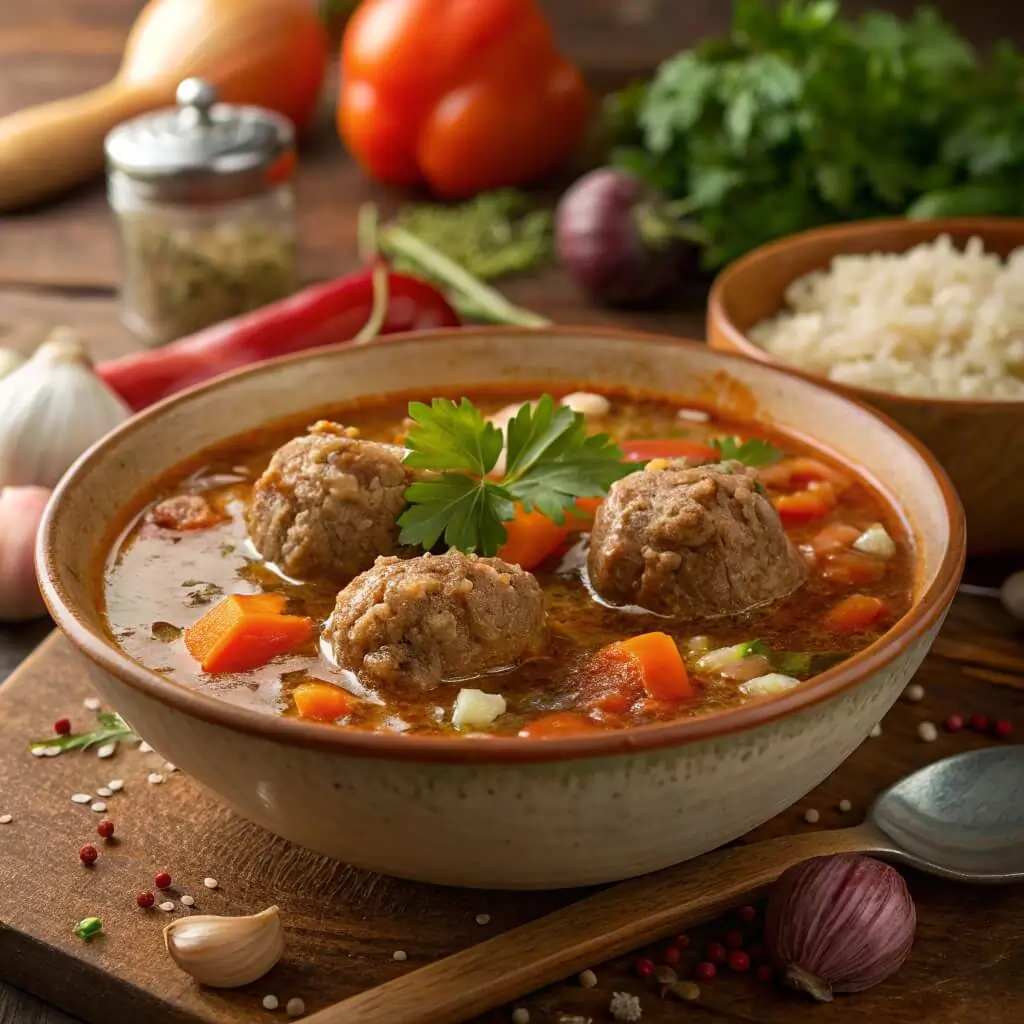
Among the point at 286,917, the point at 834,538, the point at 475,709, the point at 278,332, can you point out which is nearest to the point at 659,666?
the point at 475,709

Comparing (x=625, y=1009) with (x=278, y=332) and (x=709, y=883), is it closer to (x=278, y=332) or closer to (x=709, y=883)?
(x=709, y=883)

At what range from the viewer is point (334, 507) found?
335cm

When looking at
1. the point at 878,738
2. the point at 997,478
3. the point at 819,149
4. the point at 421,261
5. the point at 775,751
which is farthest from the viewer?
the point at 421,261

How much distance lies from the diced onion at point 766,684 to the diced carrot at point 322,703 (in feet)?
2.55

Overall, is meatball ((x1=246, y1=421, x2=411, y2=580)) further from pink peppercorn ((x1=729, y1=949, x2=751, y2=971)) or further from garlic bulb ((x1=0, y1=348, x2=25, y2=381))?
garlic bulb ((x1=0, y1=348, x2=25, y2=381))

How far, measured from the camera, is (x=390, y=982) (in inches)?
110

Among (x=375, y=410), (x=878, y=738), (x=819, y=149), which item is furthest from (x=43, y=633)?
(x=819, y=149)

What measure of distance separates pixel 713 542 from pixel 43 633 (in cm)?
202

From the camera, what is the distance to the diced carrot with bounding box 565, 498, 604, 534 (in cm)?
358

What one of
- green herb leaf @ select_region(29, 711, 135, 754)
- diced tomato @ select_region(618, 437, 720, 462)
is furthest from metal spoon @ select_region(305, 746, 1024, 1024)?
green herb leaf @ select_region(29, 711, 135, 754)

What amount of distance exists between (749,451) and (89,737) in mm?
1757

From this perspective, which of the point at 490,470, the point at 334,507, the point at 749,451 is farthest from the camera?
the point at 749,451

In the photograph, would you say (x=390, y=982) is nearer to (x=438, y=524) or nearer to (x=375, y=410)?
(x=438, y=524)

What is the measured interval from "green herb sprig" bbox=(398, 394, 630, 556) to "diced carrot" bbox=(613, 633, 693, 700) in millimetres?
428
